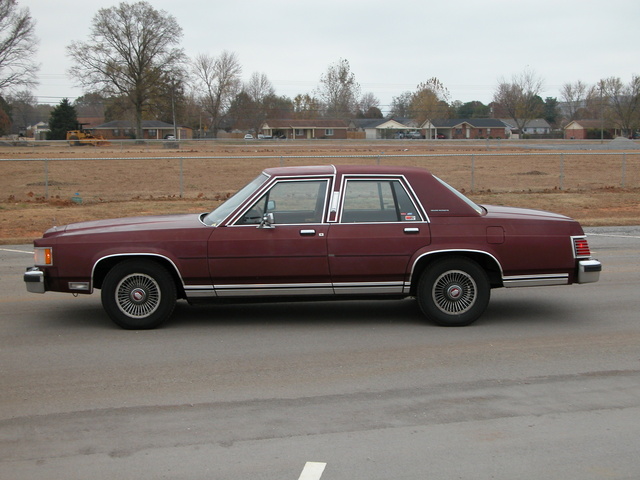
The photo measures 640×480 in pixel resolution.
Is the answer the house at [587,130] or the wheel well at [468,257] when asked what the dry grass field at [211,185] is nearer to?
the wheel well at [468,257]

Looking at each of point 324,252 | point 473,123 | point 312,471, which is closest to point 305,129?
point 473,123

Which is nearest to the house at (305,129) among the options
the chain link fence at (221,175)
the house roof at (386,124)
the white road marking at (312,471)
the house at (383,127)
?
the house at (383,127)

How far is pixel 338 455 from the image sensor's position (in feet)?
14.8

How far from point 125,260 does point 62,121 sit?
91601 millimetres

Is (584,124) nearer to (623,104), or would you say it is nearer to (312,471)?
(623,104)

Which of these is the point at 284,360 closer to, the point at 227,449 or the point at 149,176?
the point at 227,449

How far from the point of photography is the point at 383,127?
112 meters

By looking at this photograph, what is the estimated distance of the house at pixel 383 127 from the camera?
11462 cm

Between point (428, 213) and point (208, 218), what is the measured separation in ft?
7.62

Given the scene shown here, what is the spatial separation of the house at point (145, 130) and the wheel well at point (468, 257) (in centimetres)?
10143

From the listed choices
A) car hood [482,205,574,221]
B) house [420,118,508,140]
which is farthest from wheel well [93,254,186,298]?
house [420,118,508,140]

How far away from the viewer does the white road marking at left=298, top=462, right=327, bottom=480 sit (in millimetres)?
4195

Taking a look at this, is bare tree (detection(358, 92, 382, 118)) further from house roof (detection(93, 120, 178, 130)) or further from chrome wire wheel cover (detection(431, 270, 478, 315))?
chrome wire wheel cover (detection(431, 270, 478, 315))

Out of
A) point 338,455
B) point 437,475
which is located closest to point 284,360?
point 338,455
